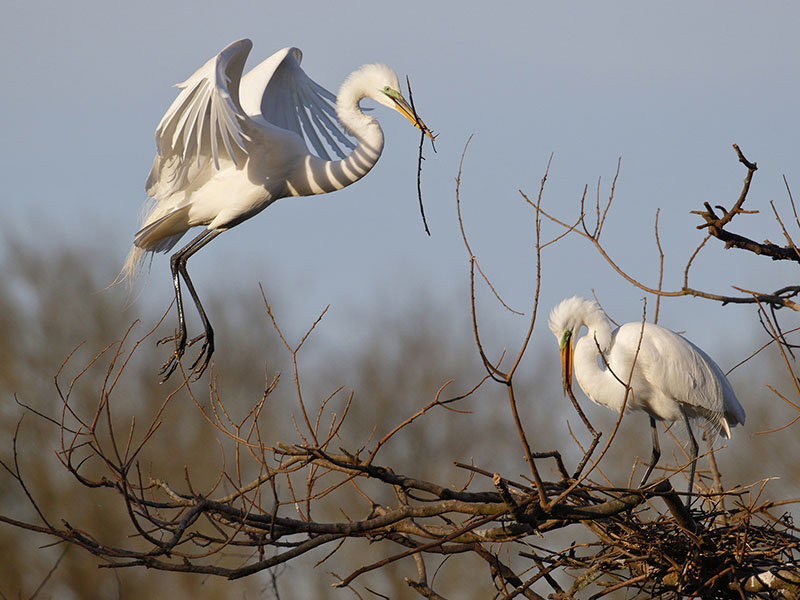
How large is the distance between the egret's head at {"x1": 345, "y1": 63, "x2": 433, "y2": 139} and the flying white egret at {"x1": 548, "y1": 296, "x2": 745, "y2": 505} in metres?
1.56

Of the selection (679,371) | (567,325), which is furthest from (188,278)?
(679,371)

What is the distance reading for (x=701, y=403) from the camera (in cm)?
510

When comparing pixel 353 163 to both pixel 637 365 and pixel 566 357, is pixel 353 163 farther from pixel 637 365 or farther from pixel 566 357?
pixel 637 365

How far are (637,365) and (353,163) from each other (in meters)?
1.97

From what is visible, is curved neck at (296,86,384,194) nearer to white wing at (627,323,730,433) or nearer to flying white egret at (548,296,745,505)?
flying white egret at (548,296,745,505)

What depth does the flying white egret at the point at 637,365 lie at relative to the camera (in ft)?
16.1

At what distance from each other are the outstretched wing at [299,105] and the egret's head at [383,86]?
675 millimetres

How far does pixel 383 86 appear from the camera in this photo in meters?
5.64

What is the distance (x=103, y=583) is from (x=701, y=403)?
1100 cm

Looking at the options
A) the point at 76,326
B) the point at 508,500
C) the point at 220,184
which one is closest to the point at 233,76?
the point at 220,184

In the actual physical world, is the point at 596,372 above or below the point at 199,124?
below

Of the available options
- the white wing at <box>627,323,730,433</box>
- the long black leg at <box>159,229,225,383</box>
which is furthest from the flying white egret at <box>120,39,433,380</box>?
the white wing at <box>627,323,730,433</box>

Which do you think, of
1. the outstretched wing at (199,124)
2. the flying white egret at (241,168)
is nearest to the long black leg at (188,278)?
the flying white egret at (241,168)

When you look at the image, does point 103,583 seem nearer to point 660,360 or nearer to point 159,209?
point 159,209
